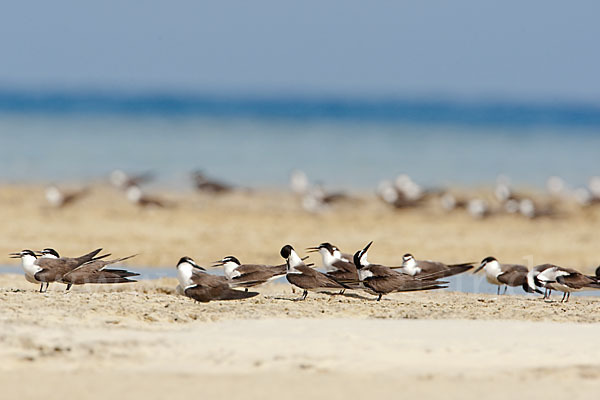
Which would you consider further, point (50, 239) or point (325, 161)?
point (325, 161)

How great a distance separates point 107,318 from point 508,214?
1173 centimetres

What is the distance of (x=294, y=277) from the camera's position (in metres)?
9.98

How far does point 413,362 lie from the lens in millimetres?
7457

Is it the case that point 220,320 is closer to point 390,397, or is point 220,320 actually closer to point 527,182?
point 390,397

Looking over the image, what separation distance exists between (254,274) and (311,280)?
0.77 m

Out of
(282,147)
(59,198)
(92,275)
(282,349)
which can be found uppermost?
(282,147)

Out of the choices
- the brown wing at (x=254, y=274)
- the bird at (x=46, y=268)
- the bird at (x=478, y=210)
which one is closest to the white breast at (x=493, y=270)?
the brown wing at (x=254, y=274)

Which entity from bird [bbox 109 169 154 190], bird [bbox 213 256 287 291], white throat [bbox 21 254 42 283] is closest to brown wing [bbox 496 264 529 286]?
bird [bbox 213 256 287 291]

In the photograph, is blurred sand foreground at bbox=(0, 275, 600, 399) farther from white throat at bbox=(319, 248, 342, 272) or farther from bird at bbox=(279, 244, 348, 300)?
white throat at bbox=(319, 248, 342, 272)

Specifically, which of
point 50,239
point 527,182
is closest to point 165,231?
point 50,239

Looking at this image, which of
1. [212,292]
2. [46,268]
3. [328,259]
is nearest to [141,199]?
[328,259]

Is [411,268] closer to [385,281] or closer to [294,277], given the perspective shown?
[385,281]

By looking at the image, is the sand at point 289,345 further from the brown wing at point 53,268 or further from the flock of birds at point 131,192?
the flock of birds at point 131,192

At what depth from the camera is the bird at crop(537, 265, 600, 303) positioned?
10.4 metres
